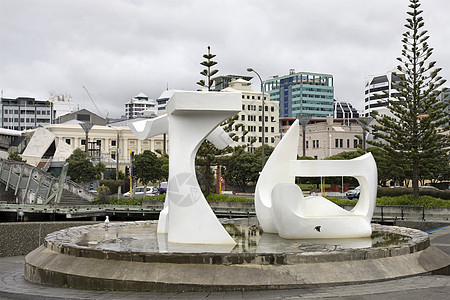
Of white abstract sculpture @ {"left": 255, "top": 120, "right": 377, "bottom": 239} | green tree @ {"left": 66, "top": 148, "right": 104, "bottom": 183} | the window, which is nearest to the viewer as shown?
white abstract sculpture @ {"left": 255, "top": 120, "right": 377, "bottom": 239}

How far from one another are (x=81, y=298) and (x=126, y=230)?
7346 millimetres

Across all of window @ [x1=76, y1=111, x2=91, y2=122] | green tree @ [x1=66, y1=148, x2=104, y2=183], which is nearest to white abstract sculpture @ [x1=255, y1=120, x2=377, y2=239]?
green tree @ [x1=66, y1=148, x2=104, y2=183]

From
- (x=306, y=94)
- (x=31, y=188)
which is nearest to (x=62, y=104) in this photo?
(x=306, y=94)

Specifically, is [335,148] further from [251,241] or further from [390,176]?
[251,241]

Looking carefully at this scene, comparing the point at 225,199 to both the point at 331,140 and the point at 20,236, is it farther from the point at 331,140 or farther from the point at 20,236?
the point at 331,140

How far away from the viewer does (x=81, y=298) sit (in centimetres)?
1017

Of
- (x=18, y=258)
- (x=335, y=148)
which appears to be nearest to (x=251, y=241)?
(x=18, y=258)

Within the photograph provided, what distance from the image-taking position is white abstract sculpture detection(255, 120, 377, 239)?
1505 cm

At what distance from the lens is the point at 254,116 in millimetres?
97000

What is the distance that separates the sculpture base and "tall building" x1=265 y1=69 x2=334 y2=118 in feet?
462

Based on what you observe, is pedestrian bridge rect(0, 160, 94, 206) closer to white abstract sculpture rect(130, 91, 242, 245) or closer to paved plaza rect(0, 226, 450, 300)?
white abstract sculpture rect(130, 91, 242, 245)

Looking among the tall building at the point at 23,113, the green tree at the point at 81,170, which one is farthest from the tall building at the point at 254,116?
the tall building at the point at 23,113

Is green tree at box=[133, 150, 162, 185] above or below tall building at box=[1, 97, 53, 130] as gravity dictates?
below

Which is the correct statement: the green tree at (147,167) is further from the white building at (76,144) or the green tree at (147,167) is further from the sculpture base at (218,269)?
the sculpture base at (218,269)
